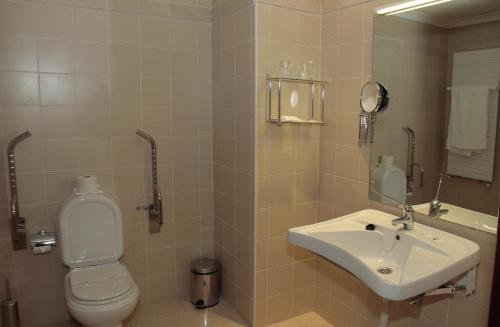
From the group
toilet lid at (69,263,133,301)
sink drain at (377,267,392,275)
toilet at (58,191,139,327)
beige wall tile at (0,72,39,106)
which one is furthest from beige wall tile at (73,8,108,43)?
sink drain at (377,267,392,275)

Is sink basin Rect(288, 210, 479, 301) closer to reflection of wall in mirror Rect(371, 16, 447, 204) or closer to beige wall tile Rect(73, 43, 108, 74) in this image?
reflection of wall in mirror Rect(371, 16, 447, 204)

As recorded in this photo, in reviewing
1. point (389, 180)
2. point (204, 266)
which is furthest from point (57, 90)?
point (389, 180)

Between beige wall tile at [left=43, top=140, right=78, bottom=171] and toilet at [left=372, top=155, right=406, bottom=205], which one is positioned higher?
beige wall tile at [left=43, top=140, right=78, bottom=171]

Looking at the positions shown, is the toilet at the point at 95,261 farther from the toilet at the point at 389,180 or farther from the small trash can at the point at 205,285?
the toilet at the point at 389,180

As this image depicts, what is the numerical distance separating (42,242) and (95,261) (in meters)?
0.32

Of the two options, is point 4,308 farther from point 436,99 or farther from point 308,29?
point 436,99

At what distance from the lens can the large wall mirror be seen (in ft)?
5.19

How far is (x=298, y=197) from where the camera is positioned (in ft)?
8.09

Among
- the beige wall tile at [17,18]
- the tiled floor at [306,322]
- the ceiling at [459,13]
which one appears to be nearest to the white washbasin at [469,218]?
the ceiling at [459,13]

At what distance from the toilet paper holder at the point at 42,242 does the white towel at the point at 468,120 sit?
7.29 ft

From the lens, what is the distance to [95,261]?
229 cm

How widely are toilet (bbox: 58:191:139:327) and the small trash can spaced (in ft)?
1.87

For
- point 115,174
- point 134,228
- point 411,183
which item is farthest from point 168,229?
point 411,183

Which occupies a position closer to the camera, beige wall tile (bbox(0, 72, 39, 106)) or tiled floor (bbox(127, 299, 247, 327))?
beige wall tile (bbox(0, 72, 39, 106))
